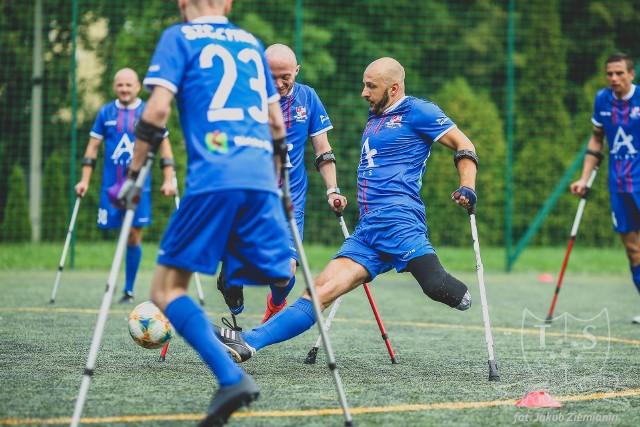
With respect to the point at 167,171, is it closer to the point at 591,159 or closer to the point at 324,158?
the point at 324,158

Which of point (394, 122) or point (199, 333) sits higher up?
point (394, 122)

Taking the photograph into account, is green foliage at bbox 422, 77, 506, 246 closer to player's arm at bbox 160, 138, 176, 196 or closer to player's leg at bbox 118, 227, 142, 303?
player's leg at bbox 118, 227, 142, 303

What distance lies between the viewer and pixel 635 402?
4.93 metres

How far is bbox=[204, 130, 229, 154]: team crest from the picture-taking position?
4215mm

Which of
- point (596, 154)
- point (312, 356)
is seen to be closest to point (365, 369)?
point (312, 356)

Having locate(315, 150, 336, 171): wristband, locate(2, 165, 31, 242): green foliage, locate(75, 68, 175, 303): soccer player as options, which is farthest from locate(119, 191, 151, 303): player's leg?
locate(2, 165, 31, 242): green foliage

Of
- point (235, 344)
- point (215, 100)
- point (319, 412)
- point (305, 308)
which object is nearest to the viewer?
point (215, 100)

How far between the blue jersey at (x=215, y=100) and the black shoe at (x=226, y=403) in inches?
33.4

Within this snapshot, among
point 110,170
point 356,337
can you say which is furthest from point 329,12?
point 356,337

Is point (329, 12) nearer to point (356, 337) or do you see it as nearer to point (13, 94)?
point (13, 94)

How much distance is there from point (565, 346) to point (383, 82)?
253 cm

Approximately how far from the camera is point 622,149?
29.9 feet

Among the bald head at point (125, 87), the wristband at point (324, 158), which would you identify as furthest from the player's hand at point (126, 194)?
the bald head at point (125, 87)

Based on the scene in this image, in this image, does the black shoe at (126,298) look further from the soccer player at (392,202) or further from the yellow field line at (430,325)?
the soccer player at (392,202)
